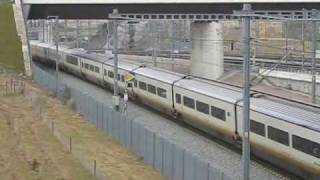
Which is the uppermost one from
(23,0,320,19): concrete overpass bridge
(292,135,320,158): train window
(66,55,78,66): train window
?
(23,0,320,19): concrete overpass bridge

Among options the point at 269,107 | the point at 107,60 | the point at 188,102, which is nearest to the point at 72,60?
the point at 107,60

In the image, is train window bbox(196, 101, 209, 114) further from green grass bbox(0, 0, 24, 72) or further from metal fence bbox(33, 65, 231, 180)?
green grass bbox(0, 0, 24, 72)

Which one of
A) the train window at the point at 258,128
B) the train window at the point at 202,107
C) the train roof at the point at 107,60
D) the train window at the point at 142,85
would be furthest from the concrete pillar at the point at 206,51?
the train window at the point at 258,128

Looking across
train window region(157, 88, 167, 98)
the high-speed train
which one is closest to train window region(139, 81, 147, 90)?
the high-speed train

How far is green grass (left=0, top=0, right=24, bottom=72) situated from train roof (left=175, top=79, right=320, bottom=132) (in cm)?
3076

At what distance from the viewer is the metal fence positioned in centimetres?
2041

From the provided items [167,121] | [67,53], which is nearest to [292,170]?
[167,121]

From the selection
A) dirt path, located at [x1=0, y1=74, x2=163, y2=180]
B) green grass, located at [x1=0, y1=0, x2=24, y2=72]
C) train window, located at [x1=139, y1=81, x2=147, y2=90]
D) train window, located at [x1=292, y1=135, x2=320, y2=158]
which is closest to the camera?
train window, located at [x1=292, y1=135, x2=320, y2=158]

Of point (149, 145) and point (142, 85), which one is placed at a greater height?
point (142, 85)

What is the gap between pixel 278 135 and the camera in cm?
2325

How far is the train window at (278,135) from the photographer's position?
2270 cm

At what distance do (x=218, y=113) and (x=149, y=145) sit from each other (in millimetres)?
4816

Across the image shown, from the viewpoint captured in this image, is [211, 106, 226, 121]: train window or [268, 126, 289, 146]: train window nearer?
[268, 126, 289, 146]: train window

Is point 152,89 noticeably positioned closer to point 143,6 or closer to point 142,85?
point 142,85
